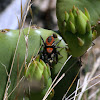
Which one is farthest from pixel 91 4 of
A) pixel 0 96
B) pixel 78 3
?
pixel 0 96

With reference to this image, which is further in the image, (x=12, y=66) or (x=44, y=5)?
(x=44, y=5)

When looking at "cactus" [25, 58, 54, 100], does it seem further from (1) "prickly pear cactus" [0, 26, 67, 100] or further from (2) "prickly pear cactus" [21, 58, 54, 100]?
(1) "prickly pear cactus" [0, 26, 67, 100]

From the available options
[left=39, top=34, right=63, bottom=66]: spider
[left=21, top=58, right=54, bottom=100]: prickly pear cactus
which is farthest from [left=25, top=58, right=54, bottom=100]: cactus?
[left=39, top=34, right=63, bottom=66]: spider

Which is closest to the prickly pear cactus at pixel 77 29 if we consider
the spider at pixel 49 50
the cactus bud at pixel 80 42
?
the cactus bud at pixel 80 42

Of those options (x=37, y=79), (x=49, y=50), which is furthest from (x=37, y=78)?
(x=49, y=50)

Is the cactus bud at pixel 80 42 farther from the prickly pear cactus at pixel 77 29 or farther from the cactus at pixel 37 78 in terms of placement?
the cactus at pixel 37 78

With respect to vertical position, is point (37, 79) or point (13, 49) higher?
point (13, 49)

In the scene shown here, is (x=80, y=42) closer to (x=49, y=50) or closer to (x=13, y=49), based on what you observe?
(x=49, y=50)

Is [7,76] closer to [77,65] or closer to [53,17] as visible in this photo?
[77,65]
